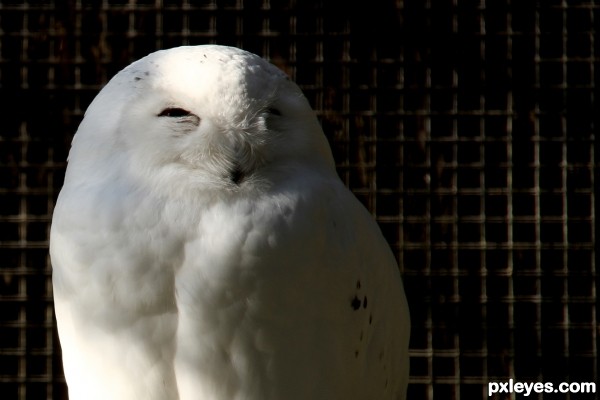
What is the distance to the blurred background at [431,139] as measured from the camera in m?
2.04

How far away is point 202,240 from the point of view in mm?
1097

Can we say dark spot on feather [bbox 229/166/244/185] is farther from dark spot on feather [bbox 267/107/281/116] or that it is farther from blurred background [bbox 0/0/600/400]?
blurred background [bbox 0/0/600/400]

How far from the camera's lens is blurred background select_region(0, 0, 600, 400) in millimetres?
2035

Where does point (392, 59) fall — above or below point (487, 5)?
below

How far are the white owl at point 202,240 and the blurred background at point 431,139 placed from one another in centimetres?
87

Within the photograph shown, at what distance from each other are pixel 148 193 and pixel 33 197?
1.03 meters

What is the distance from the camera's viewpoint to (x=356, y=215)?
48.0 inches

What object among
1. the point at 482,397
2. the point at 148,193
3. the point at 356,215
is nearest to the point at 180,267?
the point at 148,193

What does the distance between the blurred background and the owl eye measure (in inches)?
36.9

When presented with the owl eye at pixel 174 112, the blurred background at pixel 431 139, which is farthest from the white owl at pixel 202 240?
the blurred background at pixel 431 139

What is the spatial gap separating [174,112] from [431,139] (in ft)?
3.39

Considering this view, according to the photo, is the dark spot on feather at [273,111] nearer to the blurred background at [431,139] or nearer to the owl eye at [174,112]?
the owl eye at [174,112]

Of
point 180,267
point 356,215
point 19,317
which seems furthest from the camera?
point 19,317

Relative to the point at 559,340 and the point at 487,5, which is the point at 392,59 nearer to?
the point at 487,5
